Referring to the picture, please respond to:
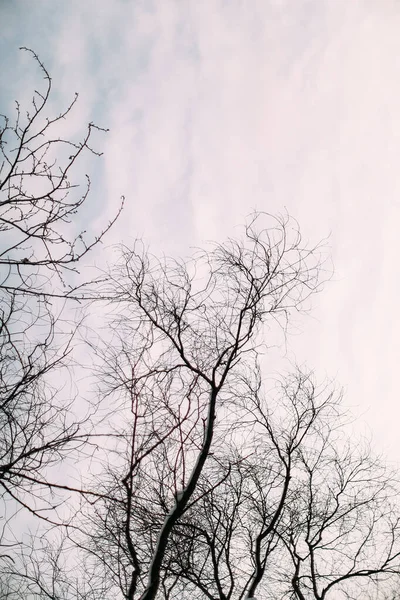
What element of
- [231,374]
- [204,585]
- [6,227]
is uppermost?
[231,374]

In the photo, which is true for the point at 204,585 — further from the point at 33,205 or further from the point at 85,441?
the point at 33,205

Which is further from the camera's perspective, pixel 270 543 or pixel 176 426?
pixel 270 543

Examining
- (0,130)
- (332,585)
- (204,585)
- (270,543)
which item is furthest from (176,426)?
(332,585)

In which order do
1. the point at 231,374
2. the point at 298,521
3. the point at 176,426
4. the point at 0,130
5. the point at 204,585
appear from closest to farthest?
the point at 0,130
the point at 176,426
the point at 231,374
the point at 204,585
the point at 298,521

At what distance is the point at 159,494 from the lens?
624 centimetres

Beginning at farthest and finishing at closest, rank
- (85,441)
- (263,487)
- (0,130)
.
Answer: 1. (263,487)
2. (85,441)
3. (0,130)

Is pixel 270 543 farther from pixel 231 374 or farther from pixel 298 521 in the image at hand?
pixel 231 374

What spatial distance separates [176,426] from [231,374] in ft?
3.89

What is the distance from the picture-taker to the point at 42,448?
2.86 meters

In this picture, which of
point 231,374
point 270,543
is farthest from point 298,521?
point 231,374

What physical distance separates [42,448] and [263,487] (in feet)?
19.9

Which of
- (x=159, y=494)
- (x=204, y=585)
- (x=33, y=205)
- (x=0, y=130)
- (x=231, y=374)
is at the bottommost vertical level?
(x=204, y=585)

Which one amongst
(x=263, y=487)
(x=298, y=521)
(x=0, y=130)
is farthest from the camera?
(x=298, y=521)

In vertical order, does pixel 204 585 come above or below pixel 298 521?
below
